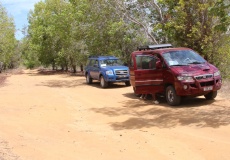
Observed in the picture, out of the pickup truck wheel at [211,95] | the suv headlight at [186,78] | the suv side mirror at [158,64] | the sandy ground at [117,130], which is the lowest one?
the sandy ground at [117,130]

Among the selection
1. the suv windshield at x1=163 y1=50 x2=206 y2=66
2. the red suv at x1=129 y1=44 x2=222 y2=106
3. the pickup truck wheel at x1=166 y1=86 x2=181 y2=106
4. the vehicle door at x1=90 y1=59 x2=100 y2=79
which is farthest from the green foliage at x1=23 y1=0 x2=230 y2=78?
the vehicle door at x1=90 y1=59 x2=100 y2=79

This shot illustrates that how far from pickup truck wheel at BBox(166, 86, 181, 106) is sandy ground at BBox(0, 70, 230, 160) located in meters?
0.25

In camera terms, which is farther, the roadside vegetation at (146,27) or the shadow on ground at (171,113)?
the roadside vegetation at (146,27)

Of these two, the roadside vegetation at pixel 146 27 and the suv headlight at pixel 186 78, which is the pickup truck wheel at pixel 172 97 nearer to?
the suv headlight at pixel 186 78

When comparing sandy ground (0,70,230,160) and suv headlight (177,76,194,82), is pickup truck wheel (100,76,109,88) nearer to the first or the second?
sandy ground (0,70,230,160)

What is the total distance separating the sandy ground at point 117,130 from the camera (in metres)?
5.93

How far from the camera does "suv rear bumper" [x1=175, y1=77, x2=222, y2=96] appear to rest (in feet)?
33.4

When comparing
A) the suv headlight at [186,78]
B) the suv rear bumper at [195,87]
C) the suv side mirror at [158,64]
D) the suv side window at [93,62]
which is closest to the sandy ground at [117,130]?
the suv rear bumper at [195,87]

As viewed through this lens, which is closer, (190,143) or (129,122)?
(190,143)

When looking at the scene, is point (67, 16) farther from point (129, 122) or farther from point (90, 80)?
point (129, 122)

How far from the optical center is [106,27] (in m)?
23.7

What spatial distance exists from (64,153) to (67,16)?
26.2m

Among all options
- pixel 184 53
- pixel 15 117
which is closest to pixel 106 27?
pixel 184 53

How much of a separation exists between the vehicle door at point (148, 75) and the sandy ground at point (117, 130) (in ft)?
2.00
